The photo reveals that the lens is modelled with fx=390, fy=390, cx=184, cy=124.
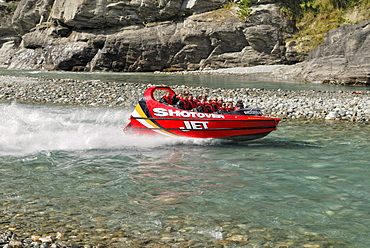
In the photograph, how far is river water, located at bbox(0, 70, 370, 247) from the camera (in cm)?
588

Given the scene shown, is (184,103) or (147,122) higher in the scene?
(184,103)

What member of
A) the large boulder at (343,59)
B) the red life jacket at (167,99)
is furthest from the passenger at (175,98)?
the large boulder at (343,59)

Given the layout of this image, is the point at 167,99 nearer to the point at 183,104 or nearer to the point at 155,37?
the point at 183,104

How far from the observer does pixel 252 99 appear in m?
20.4

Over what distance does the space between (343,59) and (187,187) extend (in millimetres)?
28408

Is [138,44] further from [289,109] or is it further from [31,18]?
[289,109]

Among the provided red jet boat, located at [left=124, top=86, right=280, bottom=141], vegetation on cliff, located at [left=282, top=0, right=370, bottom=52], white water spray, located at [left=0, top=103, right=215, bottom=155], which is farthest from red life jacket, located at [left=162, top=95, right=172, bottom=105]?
vegetation on cliff, located at [left=282, top=0, right=370, bottom=52]

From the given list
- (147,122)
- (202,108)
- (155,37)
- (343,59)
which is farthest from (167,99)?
(155,37)

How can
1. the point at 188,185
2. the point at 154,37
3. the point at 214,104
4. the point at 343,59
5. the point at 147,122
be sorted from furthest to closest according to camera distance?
the point at 154,37 → the point at 343,59 → the point at 214,104 → the point at 147,122 → the point at 188,185

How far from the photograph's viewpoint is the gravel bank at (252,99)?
16.5m

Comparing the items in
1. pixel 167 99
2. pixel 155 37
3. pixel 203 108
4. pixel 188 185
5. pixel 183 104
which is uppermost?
pixel 155 37

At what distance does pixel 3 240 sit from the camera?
5297 mm

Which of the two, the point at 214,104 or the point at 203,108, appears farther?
the point at 214,104

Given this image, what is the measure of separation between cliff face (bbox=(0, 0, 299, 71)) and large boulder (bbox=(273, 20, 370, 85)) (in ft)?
45.8
